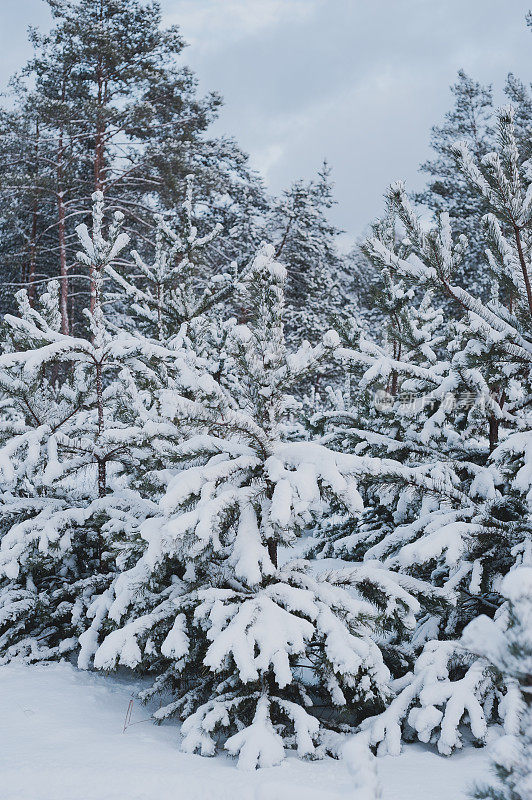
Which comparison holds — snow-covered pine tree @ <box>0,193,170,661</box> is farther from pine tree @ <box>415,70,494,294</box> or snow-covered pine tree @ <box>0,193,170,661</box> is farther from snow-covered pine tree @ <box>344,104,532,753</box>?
pine tree @ <box>415,70,494,294</box>

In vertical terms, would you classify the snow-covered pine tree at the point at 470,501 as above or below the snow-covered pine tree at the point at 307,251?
below

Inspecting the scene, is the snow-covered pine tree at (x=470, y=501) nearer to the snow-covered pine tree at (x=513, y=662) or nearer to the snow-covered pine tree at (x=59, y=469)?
the snow-covered pine tree at (x=513, y=662)

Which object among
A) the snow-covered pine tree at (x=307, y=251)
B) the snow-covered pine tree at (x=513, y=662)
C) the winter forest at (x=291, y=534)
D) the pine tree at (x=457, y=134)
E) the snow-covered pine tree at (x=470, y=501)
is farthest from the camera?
the pine tree at (x=457, y=134)

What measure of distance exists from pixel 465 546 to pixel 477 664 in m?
0.57

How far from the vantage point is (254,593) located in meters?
3.19

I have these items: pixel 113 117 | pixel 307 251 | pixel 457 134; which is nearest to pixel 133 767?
pixel 113 117

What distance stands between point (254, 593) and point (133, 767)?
1002mm

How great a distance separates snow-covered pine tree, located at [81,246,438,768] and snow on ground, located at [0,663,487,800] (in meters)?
0.14

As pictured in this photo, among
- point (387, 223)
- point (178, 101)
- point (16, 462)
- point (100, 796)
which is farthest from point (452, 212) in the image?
point (100, 796)

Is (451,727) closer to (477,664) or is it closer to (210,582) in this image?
(477,664)

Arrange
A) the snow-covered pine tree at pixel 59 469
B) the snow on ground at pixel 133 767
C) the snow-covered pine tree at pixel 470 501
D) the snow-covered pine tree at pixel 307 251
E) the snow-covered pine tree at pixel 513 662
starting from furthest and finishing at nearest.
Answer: the snow-covered pine tree at pixel 307 251, the snow-covered pine tree at pixel 59 469, the snow-covered pine tree at pixel 470 501, the snow on ground at pixel 133 767, the snow-covered pine tree at pixel 513 662

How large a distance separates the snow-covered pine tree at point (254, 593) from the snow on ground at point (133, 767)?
5.4 inches

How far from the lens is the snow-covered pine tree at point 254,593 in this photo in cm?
275

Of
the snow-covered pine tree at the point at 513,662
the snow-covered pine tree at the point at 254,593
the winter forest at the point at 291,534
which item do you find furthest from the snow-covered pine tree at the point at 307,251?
the snow-covered pine tree at the point at 513,662
